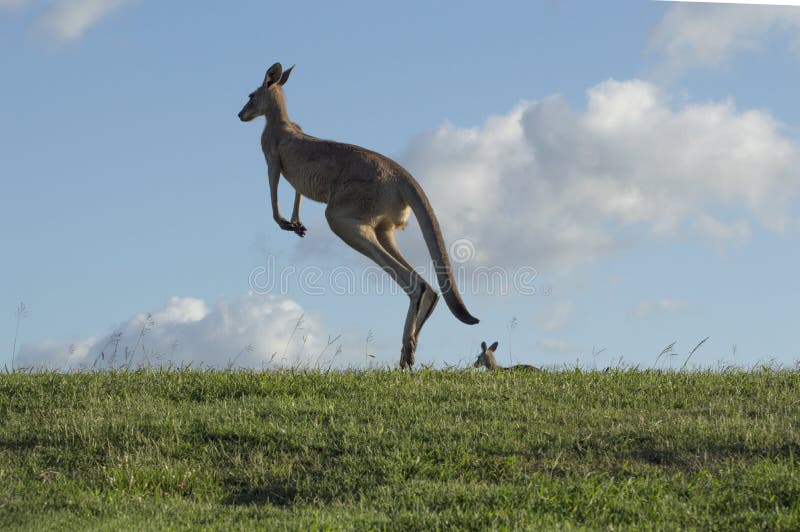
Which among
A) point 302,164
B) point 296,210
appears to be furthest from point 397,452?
point 296,210

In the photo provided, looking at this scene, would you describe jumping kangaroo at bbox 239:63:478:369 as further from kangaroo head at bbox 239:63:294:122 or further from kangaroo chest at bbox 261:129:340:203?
kangaroo head at bbox 239:63:294:122

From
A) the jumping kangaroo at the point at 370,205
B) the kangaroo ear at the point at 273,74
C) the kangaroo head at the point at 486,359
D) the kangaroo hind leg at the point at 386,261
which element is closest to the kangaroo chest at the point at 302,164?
the jumping kangaroo at the point at 370,205

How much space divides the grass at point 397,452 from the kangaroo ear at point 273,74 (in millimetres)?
5793

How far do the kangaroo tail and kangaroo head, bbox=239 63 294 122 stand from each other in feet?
12.3

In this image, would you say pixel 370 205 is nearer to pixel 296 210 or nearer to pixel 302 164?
pixel 302 164

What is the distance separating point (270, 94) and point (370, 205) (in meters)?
3.74

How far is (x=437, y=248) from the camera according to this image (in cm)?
1120

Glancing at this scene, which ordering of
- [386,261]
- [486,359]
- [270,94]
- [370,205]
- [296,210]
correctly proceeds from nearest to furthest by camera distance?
1. [386,261]
2. [370,205]
3. [486,359]
4. [296,210]
5. [270,94]

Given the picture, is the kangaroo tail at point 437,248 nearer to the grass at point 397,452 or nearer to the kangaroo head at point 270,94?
the grass at point 397,452

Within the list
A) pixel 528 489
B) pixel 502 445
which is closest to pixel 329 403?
pixel 502 445

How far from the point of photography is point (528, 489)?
700cm

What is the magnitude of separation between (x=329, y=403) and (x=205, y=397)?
145 centimetres

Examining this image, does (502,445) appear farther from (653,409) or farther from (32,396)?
(32,396)

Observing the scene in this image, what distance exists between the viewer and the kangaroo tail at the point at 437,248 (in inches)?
432
